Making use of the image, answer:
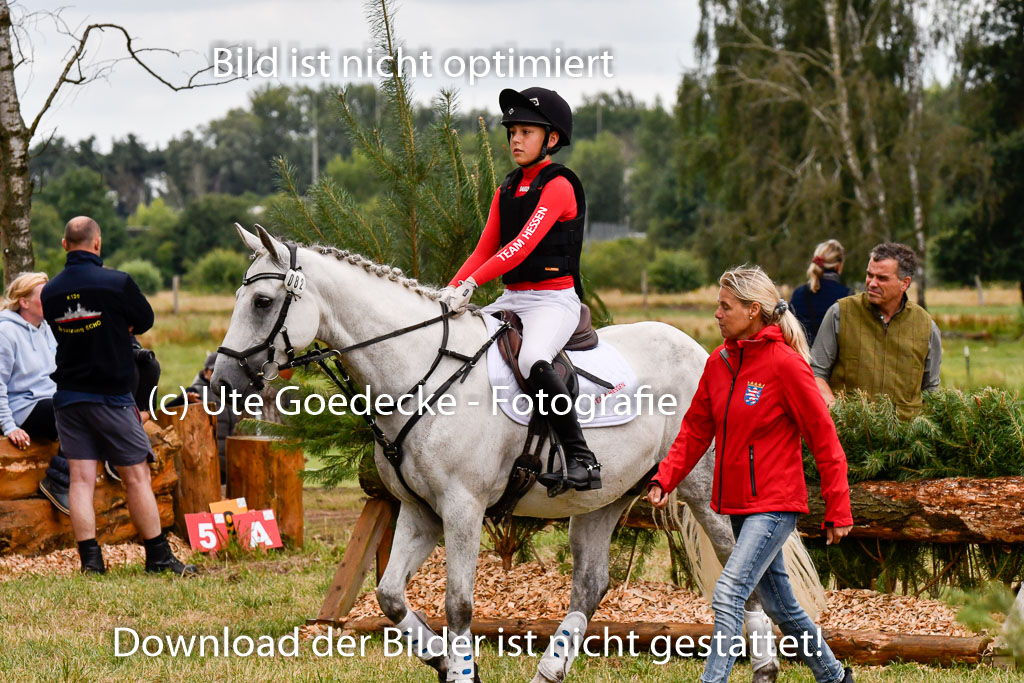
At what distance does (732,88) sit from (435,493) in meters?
27.5

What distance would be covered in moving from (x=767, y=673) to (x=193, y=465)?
18.5 ft

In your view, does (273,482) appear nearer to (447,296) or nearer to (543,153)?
(447,296)

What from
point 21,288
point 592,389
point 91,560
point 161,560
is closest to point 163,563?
point 161,560

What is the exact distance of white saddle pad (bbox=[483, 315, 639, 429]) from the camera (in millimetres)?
5125

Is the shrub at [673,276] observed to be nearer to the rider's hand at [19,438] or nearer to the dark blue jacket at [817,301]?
the dark blue jacket at [817,301]

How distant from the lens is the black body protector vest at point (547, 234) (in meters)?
5.29

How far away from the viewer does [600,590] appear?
5781 millimetres

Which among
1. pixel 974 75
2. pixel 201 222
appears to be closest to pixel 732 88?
pixel 974 75

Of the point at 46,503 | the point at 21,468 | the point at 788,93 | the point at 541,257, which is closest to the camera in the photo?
the point at 541,257

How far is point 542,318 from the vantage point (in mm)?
5199

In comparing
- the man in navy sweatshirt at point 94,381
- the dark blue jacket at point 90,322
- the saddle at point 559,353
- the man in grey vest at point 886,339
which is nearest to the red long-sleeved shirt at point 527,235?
the saddle at point 559,353

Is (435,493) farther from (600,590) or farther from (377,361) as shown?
(600,590)

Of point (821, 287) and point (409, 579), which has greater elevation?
point (821, 287)

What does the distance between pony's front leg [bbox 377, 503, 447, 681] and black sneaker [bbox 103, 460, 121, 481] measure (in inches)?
173
